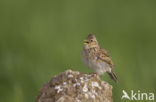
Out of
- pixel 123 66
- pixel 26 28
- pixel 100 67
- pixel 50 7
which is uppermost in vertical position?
pixel 50 7

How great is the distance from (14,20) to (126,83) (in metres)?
4.23

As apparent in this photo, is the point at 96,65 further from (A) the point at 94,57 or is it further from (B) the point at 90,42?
(B) the point at 90,42

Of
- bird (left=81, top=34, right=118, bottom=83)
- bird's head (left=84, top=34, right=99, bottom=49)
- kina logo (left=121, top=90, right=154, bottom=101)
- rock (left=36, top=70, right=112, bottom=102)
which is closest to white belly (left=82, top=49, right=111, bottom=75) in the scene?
bird (left=81, top=34, right=118, bottom=83)

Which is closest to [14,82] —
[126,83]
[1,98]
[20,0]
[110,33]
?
[1,98]

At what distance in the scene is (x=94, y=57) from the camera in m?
10.9

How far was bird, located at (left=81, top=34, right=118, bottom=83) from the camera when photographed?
10.6m

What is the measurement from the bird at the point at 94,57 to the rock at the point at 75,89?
1.55 metres

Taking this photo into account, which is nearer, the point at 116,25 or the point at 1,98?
the point at 1,98

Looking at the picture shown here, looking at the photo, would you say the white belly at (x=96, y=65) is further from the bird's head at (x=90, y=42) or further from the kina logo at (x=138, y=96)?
the kina logo at (x=138, y=96)

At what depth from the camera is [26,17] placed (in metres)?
15.7

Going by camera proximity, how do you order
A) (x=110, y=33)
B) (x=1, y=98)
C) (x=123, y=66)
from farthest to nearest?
(x=110, y=33) → (x=123, y=66) → (x=1, y=98)

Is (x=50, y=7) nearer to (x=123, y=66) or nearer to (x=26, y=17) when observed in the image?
(x=26, y=17)

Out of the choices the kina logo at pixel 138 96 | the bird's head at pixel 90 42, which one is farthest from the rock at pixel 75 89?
the kina logo at pixel 138 96

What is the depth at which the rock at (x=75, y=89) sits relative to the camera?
855 cm
